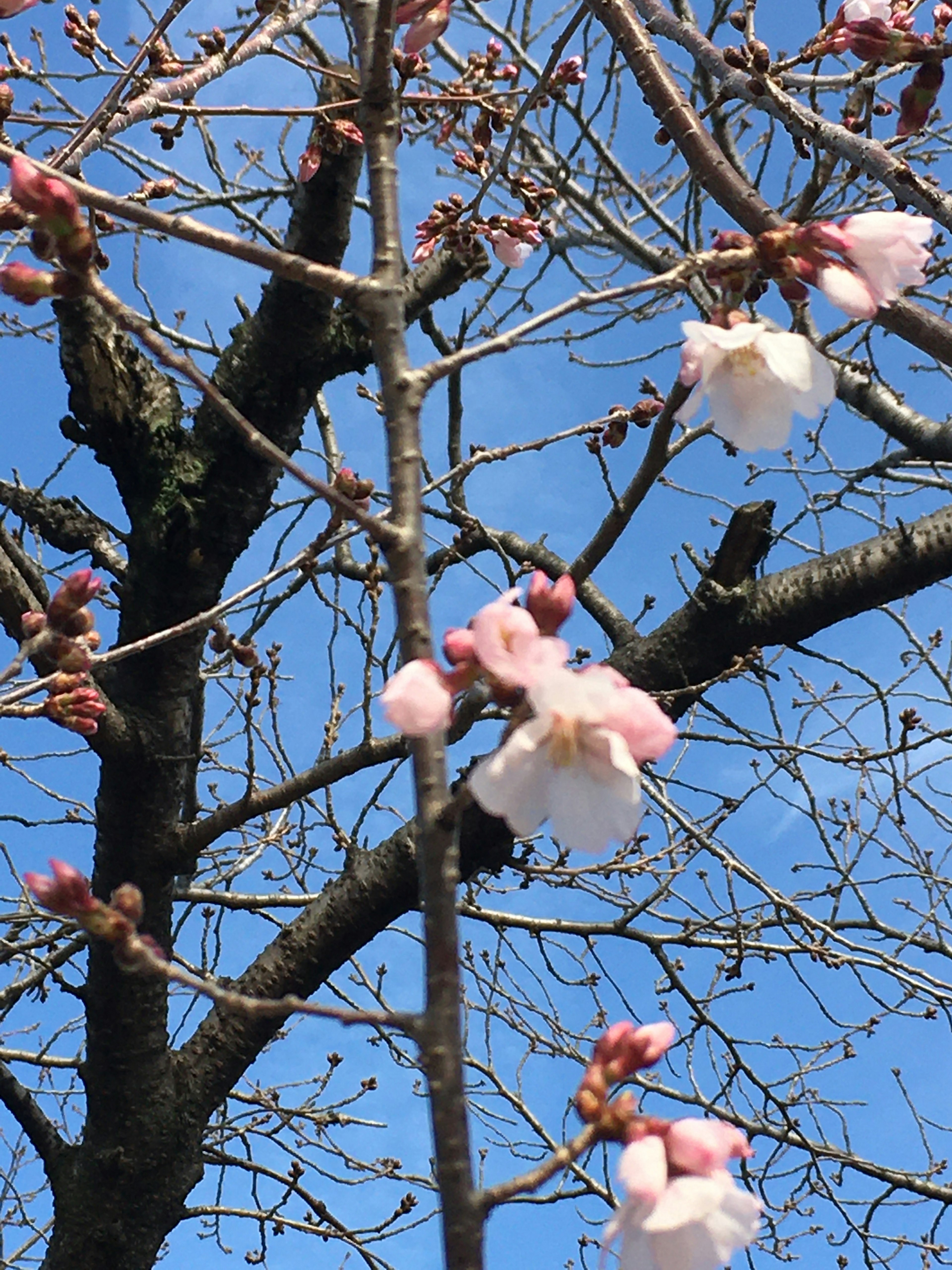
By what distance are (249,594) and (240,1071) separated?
2.04 m

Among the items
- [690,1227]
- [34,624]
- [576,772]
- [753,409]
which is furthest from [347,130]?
[690,1227]

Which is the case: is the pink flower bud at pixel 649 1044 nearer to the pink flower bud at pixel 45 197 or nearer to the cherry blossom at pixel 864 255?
the cherry blossom at pixel 864 255

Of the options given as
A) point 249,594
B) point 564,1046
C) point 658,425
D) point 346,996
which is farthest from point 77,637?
point 564,1046

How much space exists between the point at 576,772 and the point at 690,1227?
39 cm

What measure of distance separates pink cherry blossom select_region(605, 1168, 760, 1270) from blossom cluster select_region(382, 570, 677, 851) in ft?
0.91

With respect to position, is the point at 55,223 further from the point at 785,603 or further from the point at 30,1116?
the point at 30,1116

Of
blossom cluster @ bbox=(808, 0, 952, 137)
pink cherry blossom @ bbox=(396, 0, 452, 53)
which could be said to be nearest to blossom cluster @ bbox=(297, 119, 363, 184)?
pink cherry blossom @ bbox=(396, 0, 452, 53)

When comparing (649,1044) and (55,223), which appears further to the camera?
(55,223)

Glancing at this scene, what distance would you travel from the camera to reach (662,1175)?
32.5 inches

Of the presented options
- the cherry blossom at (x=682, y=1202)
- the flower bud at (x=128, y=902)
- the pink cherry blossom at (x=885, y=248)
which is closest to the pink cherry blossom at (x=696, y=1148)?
the cherry blossom at (x=682, y=1202)

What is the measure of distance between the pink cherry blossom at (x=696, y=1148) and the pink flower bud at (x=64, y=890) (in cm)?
55

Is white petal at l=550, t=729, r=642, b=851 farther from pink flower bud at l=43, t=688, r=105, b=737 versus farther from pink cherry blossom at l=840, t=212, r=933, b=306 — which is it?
pink flower bud at l=43, t=688, r=105, b=737

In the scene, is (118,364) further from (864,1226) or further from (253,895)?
(864,1226)

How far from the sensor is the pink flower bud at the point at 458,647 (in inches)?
34.5
